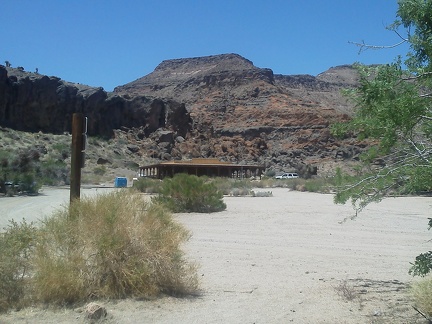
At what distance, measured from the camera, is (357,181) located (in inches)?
338

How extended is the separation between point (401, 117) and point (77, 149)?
5764 mm

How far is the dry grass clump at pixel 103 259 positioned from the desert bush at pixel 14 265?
11 centimetres

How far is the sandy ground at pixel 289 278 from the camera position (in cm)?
753

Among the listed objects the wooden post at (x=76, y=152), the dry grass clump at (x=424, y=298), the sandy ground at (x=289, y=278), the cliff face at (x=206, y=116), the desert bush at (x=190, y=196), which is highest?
the cliff face at (x=206, y=116)

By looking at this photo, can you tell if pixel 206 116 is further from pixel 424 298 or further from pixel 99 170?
pixel 424 298

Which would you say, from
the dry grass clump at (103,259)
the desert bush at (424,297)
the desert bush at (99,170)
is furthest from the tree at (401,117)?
the desert bush at (99,170)

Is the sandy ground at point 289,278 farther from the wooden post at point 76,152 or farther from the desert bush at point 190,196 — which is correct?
the desert bush at point 190,196

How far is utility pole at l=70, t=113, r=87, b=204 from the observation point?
1002 centimetres

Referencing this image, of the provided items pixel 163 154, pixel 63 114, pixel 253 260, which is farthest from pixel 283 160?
pixel 253 260

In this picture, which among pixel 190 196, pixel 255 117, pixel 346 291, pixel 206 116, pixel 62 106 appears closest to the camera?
pixel 346 291

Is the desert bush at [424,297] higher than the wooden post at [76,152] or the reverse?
the reverse

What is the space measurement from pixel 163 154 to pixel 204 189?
77.9 metres

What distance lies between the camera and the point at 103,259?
781 centimetres

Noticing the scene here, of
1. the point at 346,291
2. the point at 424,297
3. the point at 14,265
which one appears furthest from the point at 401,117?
the point at 14,265
